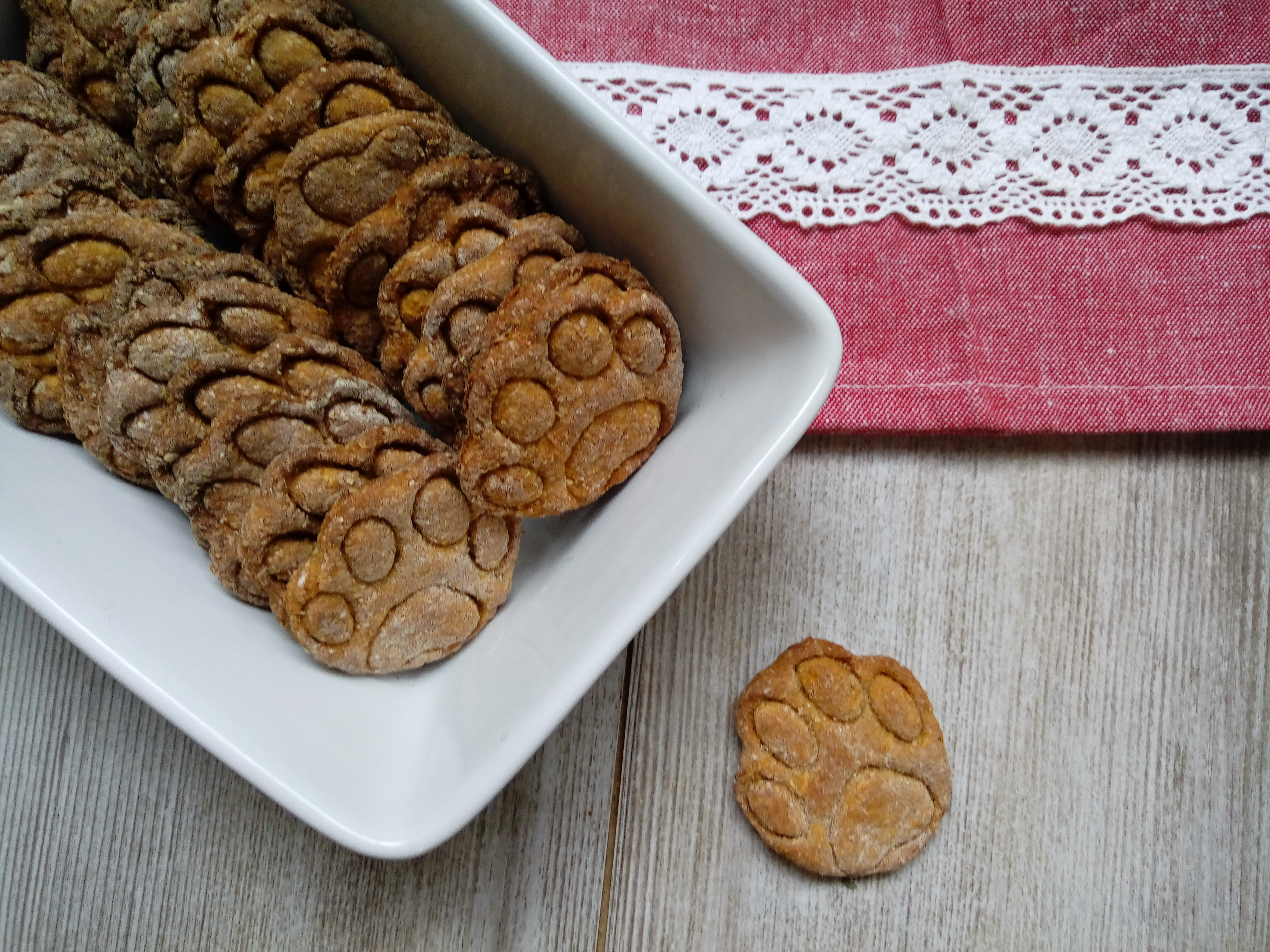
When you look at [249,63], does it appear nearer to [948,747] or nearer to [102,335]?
[102,335]

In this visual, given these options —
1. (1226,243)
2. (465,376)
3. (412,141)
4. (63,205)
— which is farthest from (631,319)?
(1226,243)

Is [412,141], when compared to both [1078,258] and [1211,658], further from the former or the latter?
[1211,658]

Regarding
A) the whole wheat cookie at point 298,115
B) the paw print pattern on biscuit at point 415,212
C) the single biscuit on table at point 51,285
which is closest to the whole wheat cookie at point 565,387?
the paw print pattern on biscuit at point 415,212

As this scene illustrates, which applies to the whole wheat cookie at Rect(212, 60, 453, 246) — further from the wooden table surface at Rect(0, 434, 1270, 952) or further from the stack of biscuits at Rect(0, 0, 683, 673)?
the wooden table surface at Rect(0, 434, 1270, 952)

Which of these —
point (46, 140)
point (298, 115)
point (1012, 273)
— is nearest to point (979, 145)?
point (1012, 273)

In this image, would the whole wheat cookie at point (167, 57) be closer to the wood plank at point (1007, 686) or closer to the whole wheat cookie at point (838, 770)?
the wood plank at point (1007, 686)

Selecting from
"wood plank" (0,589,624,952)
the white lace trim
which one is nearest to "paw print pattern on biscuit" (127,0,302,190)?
the white lace trim
